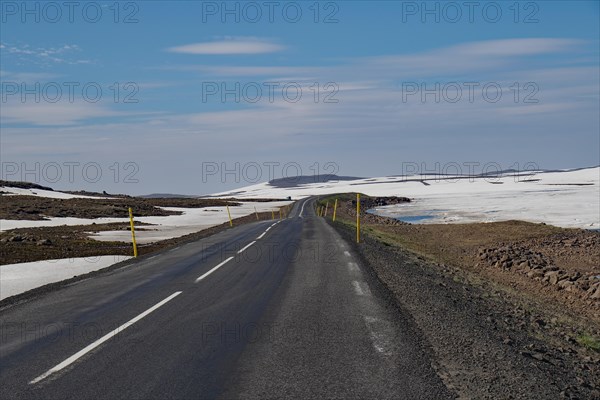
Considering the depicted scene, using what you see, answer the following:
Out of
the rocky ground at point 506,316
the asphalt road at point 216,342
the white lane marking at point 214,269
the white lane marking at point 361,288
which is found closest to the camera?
the asphalt road at point 216,342

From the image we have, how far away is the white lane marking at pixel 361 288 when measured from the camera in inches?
468

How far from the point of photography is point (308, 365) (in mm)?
7020

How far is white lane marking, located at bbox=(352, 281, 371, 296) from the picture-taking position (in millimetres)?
11898

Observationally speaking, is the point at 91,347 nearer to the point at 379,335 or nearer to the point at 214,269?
the point at 379,335

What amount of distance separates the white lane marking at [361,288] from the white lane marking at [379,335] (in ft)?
7.57

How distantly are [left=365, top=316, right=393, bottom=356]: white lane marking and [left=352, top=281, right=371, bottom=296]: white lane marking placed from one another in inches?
90.8

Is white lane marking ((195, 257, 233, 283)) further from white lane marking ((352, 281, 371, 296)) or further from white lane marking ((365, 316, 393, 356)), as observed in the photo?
white lane marking ((365, 316, 393, 356))

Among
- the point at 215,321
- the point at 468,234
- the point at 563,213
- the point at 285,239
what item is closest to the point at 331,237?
the point at 285,239

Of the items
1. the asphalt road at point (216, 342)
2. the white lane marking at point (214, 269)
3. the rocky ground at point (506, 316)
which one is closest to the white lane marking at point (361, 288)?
Result: the asphalt road at point (216, 342)

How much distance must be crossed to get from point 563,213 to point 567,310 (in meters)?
41.5

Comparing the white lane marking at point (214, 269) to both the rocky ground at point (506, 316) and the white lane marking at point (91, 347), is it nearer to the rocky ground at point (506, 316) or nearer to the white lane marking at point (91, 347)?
the white lane marking at point (91, 347)

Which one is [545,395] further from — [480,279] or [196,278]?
[480,279]

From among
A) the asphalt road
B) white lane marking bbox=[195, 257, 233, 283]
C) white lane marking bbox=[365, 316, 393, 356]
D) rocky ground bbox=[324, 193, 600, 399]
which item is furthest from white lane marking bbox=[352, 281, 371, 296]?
white lane marking bbox=[195, 257, 233, 283]

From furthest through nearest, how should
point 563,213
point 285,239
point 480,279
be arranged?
point 563,213
point 285,239
point 480,279
